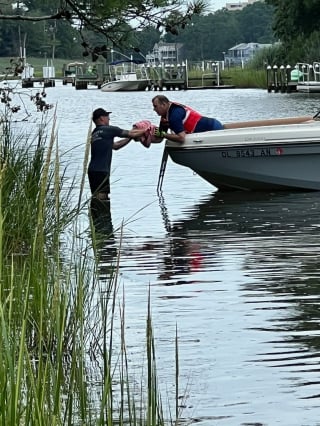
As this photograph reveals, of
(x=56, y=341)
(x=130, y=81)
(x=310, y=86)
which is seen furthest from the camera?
(x=130, y=81)

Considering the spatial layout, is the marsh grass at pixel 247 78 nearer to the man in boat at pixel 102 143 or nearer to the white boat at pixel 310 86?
the white boat at pixel 310 86

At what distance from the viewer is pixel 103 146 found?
56.5 feet

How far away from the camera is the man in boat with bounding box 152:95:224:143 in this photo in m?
18.1

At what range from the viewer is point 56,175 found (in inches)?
195

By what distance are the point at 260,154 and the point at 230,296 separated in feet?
27.7

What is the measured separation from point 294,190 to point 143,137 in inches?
103

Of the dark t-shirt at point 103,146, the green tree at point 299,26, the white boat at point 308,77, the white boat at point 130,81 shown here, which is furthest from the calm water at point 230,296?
the white boat at point 130,81

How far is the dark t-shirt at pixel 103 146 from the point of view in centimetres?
1723

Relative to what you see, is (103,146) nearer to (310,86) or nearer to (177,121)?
(177,121)

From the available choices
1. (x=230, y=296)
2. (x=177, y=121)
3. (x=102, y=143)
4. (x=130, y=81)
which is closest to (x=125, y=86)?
(x=130, y=81)

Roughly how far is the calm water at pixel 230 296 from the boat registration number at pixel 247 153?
0.60 metres

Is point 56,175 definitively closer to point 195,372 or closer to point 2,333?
point 2,333

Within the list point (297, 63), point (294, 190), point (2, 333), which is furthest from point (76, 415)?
point (297, 63)

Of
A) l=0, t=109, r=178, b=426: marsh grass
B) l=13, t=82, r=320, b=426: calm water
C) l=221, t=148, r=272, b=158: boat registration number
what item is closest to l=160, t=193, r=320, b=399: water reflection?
l=13, t=82, r=320, b=426: calm water
